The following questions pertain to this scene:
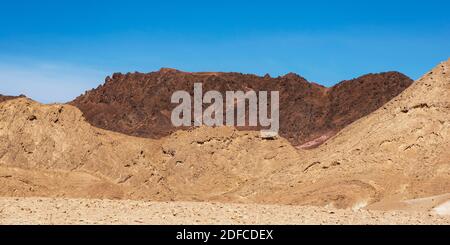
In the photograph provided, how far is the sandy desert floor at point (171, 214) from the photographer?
9425mm

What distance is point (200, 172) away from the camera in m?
29.2

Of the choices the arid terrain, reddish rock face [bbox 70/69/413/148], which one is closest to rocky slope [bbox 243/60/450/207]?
the arid terrain

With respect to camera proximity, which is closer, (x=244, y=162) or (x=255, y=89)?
(x=244, y=162)

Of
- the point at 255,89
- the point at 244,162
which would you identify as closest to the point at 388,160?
the point at 244,162

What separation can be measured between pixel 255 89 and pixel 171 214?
73.3 metres

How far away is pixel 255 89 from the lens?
82.9 m

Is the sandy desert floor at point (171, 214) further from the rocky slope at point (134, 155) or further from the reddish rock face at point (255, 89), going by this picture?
the reddish rock face at point (255, 89)

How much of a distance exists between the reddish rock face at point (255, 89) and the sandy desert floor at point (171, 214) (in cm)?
6070

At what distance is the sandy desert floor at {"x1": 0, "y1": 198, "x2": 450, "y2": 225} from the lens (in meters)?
9.43

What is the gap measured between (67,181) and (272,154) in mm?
10082

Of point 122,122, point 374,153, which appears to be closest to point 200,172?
point 374,153

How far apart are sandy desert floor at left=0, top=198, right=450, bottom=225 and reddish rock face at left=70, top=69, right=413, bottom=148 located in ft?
199

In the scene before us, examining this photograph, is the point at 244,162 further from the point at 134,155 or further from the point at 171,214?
the point at 171,214
